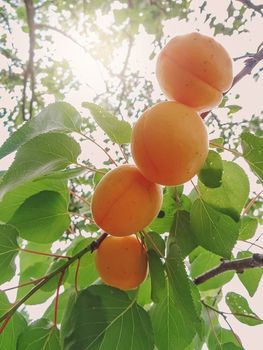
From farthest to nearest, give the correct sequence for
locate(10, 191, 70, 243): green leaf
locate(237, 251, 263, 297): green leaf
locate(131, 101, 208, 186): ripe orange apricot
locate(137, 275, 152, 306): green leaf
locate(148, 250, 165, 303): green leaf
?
1. locate(237, 251, 263, 297): green leaf
2. locate(137, 275, 152, 306): green leaf
3. locate(10, 191, 70, 243): green leaf
4. locate(148, 250, 165, 303): green leaf
5. locate(131, 101, 208, 186): ripe orange apricot

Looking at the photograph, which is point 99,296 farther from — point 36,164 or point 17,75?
point 17,75

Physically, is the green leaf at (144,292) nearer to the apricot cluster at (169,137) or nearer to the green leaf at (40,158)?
the apricot cluster at (169,137)

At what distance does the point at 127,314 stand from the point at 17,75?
11.3 feet

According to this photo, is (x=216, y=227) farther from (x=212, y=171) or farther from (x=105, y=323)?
(x=105, y=323)

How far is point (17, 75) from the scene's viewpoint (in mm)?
3750

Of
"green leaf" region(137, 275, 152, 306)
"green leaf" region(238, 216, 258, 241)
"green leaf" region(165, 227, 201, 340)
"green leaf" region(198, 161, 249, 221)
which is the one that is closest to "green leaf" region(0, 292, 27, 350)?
"green leaf" region(137, 275, 152, 306)

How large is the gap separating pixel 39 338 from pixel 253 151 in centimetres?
59

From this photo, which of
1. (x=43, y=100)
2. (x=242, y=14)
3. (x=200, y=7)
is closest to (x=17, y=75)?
(x=43, y=100)

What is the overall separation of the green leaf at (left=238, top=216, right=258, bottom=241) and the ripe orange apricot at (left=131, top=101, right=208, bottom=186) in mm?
491

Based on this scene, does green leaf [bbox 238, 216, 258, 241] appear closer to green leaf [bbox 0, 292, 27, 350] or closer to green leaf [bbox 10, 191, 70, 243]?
green leaf [bbox 10, 191, 70, 243]

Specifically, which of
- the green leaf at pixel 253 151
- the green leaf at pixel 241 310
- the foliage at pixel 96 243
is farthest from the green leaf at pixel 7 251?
the green leaf at pixel 241 310

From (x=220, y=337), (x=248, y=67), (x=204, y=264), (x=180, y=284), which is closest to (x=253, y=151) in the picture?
(x=248, y=67)

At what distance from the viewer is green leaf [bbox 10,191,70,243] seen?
0.83 metres

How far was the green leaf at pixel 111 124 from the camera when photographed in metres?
0.81
